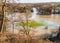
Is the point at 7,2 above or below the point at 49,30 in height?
above

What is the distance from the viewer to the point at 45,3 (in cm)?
152

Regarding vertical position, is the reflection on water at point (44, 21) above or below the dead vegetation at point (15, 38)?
above

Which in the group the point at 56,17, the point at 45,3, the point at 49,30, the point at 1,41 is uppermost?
the point at 45,3

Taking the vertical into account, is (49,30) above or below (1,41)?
above

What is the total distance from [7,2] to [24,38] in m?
0.40

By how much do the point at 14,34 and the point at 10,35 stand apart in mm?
44

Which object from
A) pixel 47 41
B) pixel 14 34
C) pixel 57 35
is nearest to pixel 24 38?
pixel 14 34

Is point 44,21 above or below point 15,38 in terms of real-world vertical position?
above

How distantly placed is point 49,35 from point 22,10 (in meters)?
0.37

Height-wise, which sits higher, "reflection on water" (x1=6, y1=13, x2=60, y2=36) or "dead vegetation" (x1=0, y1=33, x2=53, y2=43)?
"reflection on water" (x1=6, y1=13, x2=60, y2=36)

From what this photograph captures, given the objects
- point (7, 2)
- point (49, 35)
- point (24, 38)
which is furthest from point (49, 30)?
point (7, 2)

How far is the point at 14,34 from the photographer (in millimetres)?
1488

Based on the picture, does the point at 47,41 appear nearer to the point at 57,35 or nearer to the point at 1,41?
the point at 57,35

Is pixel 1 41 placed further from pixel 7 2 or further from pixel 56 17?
pixel 56 17
